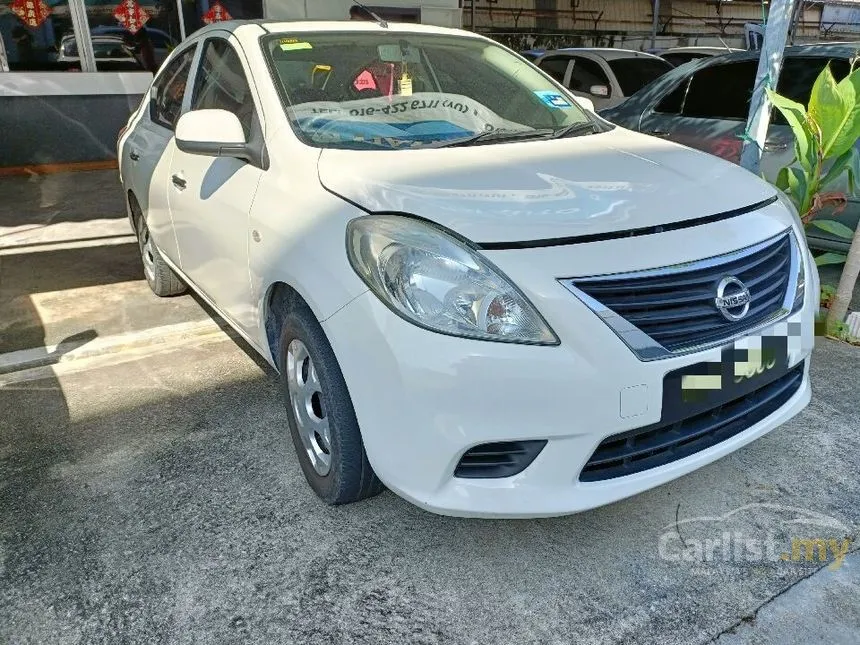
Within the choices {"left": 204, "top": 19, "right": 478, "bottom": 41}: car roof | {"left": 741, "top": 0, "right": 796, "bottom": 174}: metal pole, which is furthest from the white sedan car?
{"left": 741, "top": 0, "right": 796, "bottom": 174}: metal pole

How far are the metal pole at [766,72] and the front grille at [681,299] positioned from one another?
2069 millimetres

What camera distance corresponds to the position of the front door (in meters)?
2.53

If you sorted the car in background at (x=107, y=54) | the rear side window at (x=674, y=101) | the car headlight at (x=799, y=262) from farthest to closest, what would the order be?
1. the car in background at (x=107, y=54)
2. the rear side window at (x=674, y=101)
3. the car headlight at (x=799, y=262)

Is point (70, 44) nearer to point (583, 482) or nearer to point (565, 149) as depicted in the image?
point (565, 149)

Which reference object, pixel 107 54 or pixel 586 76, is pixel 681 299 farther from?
pixel 107 54

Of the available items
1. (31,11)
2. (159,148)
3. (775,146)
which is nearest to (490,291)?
(159,148)

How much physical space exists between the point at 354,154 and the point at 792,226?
1482 mm

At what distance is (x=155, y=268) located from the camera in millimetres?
4219

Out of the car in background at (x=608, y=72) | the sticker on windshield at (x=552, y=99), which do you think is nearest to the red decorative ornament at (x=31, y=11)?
the car in background at (x=608, y=72)

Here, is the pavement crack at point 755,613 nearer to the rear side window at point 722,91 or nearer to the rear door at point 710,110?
the rear door at point 710,110

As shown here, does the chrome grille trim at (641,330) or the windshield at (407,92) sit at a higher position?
the windshield at (407,92)

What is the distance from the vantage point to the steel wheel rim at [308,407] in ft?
7.16

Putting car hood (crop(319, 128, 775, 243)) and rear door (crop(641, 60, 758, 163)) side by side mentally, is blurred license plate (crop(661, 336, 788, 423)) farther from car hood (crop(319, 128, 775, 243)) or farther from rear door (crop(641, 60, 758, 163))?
rear door (crop(641, 60, 758, 163))

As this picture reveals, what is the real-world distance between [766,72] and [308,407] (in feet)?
10.1
